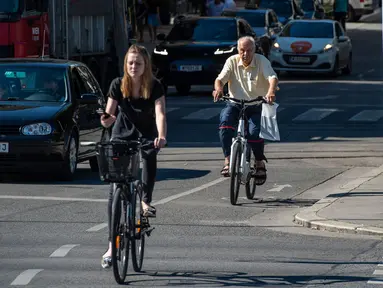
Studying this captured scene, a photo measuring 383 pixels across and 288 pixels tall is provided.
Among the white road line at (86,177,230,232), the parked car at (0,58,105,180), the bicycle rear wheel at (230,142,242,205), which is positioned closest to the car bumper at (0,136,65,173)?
the parked car at (0,58,105,180)

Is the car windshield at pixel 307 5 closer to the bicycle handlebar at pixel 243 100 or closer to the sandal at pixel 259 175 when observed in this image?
the sandal at pixel 259 175

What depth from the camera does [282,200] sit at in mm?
14125

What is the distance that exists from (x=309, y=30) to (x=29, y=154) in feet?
69.9

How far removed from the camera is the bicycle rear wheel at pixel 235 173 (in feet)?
44.1

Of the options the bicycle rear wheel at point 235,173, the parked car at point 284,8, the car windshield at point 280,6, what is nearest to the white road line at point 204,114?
the bicycle rear wheel at point 235,173

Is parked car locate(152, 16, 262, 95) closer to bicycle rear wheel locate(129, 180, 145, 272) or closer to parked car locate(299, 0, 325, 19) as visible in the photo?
bicycle rear wheel locate(129, 180, 145, 272)

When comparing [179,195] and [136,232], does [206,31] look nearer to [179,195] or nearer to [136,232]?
[179,195]

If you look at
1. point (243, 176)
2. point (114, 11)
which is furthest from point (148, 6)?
point (243, 176)

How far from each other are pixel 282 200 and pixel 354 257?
4.01m

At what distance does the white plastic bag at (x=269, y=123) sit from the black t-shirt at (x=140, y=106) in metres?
4.15

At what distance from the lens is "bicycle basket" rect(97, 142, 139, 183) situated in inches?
351

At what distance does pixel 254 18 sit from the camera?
38.6 m

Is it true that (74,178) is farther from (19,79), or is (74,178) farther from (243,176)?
(243,176)

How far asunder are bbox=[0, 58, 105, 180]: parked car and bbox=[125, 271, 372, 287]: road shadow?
5948 millimetres
